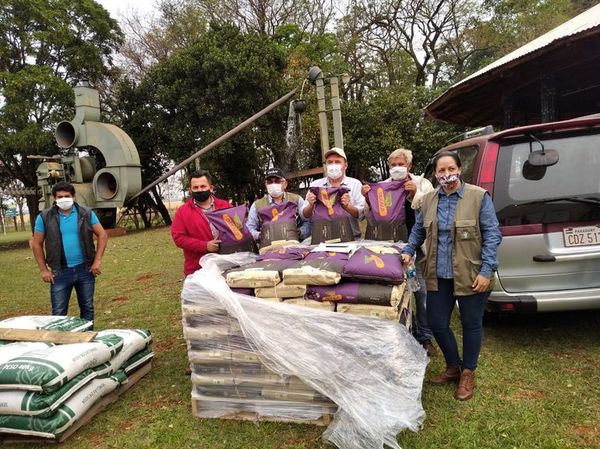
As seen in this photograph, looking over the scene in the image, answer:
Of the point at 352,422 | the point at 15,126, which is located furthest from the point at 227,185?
the point at 352,422

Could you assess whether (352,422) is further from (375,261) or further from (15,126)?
(15,126)

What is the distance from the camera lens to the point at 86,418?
295 cm

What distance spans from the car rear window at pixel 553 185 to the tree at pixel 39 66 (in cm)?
1677

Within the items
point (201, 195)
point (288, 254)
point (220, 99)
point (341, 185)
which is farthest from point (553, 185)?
point (220, 99)

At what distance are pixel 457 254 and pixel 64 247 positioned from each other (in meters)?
3.48

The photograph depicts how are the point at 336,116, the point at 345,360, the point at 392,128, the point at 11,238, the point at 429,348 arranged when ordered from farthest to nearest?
the point at 11,238 < the point at 392,128 < the point at 336,116 < the point at 429,348 < the point at 345,360

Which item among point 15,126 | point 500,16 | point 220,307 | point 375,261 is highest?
point 500,16

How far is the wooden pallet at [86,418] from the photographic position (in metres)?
2.76

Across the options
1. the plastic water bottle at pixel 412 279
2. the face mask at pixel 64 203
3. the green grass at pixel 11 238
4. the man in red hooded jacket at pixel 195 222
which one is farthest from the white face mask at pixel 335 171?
the green grass at pixel 11 238

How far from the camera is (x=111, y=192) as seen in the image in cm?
1541

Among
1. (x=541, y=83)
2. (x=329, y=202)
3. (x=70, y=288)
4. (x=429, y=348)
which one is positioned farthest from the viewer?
(x=541, y=83)

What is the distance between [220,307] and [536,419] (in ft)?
6.98

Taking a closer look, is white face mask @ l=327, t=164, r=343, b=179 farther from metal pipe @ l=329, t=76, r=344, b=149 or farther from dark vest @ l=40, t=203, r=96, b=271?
metal pipe @ l=329, t=76, r=344, b=149

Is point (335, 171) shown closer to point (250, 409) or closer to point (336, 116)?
point (250, 409)
